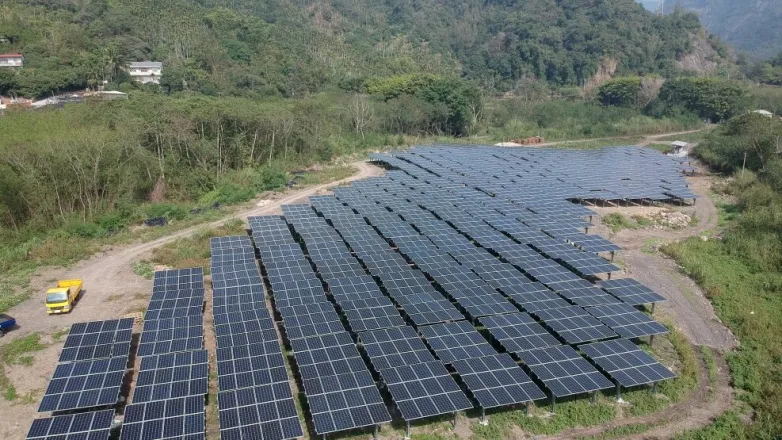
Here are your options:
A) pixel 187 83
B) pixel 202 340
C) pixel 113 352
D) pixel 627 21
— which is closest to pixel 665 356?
pixel 202 340

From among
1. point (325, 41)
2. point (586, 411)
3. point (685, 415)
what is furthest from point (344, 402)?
point (325, 41)

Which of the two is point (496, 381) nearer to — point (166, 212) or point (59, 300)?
point (59, 300)

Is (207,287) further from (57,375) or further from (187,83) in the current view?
(187,83)

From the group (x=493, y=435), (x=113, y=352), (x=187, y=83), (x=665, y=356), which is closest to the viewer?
(x=493, y=435)

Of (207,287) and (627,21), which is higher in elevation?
(627,21)

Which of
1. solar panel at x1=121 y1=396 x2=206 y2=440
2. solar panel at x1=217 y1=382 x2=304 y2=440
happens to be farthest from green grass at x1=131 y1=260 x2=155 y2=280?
solar panel at x1=217 y1=382 x2=304 y2=440

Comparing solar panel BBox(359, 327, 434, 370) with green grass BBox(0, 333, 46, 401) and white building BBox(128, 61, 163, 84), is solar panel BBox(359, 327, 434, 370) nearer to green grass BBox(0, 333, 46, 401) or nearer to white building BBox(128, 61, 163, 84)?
green grass BBox(0, 333, 46, 401)

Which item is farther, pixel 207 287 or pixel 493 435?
pixel 207 287

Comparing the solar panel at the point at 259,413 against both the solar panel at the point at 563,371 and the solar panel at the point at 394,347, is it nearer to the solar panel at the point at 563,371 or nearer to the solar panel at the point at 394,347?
the solar panel at the point at 394,347
